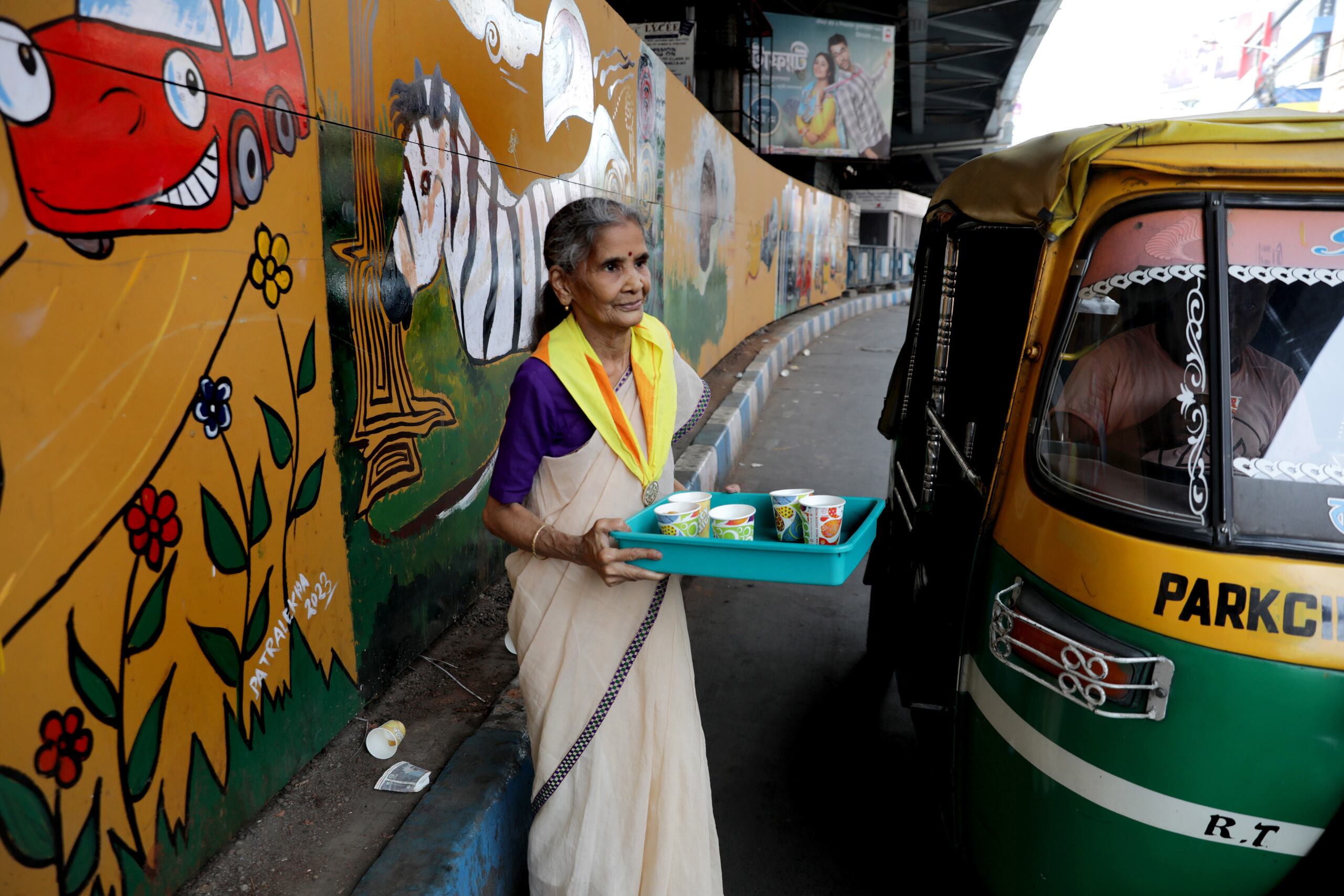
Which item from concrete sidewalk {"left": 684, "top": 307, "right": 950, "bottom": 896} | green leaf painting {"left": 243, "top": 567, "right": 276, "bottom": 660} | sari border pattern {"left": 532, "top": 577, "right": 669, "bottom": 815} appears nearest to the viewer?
sari border pattern {"left": 532, "top": 577, "right": 669, "bottom": 815}

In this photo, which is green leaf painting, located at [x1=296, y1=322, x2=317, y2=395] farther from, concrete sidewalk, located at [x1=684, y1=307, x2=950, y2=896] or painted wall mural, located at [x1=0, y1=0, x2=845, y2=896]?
concrete sidewalk, located at [x1=684, y1=307, x2=950, y2=896]

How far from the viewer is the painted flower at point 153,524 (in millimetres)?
1812

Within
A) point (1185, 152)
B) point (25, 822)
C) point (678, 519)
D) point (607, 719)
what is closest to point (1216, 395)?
point (1185, 152)

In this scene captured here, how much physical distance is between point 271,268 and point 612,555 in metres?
1.22

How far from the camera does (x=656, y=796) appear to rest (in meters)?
2.15

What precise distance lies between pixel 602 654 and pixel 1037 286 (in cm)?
134

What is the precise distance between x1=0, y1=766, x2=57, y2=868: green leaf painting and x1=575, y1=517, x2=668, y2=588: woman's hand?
1.10 metres

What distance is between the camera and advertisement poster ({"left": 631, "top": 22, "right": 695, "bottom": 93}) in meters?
13.2

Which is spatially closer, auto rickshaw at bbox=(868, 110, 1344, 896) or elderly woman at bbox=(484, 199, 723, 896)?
auto rickshaw at bbox=(868, 110, 1344, 896)

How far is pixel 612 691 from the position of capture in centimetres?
210

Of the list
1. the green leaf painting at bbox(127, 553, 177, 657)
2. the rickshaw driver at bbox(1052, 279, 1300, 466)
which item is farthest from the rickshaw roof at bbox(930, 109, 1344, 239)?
the green leaf painting at bbox(127, 553, 177, 657)

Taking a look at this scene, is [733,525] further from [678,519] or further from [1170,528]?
[1170,528]

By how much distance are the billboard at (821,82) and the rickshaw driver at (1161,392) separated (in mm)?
19807

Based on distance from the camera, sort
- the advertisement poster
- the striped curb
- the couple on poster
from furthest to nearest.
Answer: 1. the couple on poster
2. the advertisement poster
3. the striped curb
